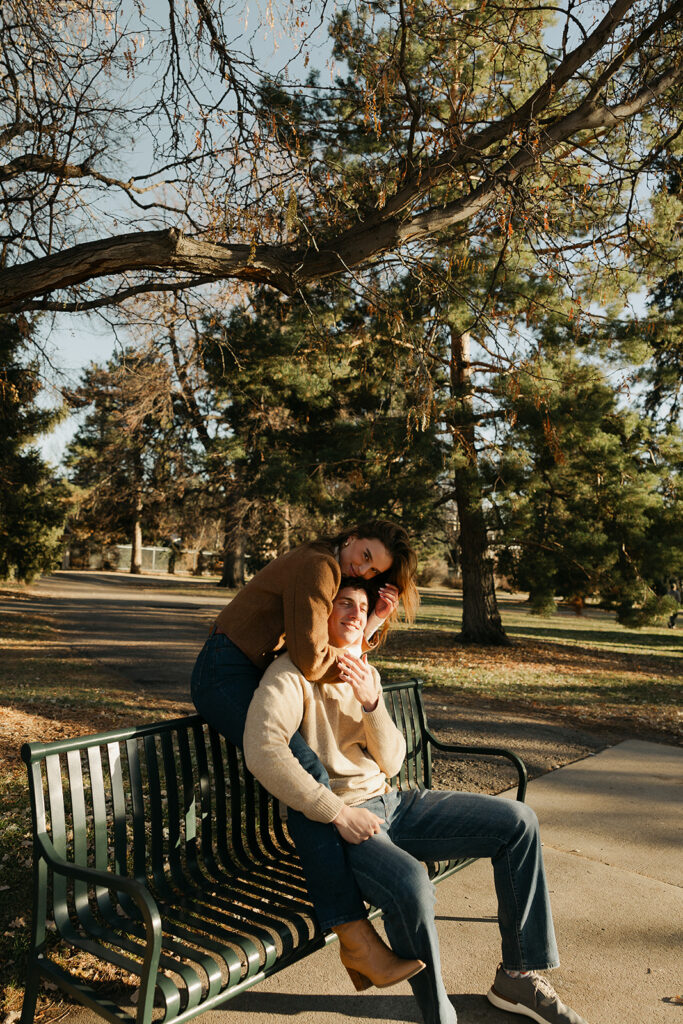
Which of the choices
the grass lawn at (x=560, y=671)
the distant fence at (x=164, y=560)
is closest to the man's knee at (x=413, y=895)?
the grass lawn at (x=560, y=671)

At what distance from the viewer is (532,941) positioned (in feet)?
9.12

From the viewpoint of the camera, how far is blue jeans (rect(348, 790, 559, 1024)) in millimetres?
2438

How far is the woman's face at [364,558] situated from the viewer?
10.3 ft

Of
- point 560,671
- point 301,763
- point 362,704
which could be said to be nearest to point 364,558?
point 362,704

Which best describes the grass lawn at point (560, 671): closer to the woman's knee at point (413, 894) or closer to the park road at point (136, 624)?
the park road at point (136, 624)

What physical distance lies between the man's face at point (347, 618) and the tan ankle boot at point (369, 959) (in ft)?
3.20

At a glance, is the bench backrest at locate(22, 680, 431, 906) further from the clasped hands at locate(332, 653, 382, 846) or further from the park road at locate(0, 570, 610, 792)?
the park road at locate(0, 570, 610, 792)

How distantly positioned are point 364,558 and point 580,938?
1925mm

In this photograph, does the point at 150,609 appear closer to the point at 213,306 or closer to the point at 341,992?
the point at 213,306

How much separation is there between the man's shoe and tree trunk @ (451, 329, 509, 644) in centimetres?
1010

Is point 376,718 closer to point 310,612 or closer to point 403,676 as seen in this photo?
point 310,612

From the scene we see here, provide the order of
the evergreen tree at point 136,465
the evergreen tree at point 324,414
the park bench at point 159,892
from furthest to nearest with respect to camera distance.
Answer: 1. the evergreen tree at point 136,465
2. the evergreen tree at point 324,414
3. the park bench at point 159,892

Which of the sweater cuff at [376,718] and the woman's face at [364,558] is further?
the woman's face at [364,558]

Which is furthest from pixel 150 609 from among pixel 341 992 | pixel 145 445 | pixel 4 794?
pixel 341 992
